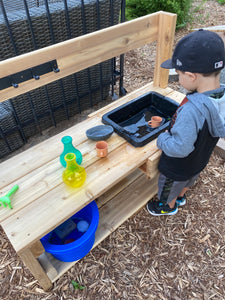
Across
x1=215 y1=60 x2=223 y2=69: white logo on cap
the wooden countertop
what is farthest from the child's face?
the wooden countertop

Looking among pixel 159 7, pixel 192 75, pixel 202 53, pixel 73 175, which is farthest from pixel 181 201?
pixel 159 7

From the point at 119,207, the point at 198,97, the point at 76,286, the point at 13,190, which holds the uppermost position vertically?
the point at 198,97

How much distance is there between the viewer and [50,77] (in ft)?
5.38

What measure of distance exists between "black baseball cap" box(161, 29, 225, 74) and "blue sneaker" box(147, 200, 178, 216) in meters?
1.31

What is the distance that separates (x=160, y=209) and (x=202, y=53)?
1.43 meters

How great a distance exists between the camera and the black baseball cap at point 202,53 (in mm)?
1216

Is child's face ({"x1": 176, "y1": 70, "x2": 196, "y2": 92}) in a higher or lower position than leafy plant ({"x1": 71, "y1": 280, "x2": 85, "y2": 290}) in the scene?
higher

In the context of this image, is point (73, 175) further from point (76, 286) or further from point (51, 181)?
point (76, 286)

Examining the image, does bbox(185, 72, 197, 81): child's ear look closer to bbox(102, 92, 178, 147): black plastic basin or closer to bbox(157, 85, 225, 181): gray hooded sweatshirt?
bbox(157, 85, 225, 181): gray hooded sweatshirt

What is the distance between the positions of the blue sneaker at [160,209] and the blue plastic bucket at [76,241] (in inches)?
23.8

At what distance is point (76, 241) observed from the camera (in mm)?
1622

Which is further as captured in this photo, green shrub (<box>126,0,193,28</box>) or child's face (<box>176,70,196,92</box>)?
green shrub (<box>126,0,193,28</box>)

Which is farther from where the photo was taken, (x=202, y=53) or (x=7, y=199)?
(x=7, y=199)

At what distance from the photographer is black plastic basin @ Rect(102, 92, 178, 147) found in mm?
2078
